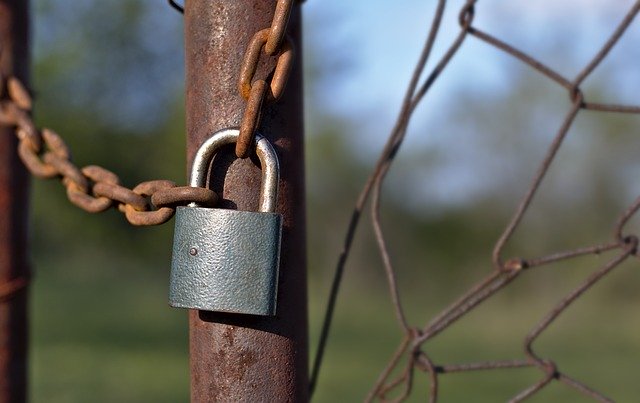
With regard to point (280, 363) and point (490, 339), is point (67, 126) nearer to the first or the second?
point (490, 339)

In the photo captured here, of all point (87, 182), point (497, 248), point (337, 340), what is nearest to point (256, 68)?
point (87, 182)

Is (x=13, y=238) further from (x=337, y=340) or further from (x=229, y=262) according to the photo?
(x=337, y=340)

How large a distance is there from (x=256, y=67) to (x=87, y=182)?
0.24m

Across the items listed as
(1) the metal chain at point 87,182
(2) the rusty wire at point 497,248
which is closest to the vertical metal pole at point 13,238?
(1) the metal chain at point 87,182

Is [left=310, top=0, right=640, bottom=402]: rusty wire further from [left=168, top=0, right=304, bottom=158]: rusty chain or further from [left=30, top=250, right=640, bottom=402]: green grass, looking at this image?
[left=30, top=250, right=640, bottom=402]: green grass

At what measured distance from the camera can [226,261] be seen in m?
0.61

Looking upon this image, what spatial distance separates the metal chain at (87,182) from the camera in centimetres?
64

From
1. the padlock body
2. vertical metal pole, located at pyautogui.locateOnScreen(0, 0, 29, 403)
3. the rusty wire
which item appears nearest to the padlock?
the padlock body

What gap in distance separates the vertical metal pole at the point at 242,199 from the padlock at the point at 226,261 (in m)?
0.04

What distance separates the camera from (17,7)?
1.16 meters

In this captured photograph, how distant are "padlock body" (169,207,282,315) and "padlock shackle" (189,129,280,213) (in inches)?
1.0

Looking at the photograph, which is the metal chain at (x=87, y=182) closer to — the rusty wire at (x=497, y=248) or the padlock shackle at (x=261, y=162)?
the padlock shackle at (x=261, y=162)

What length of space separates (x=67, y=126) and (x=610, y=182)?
31.6 ft

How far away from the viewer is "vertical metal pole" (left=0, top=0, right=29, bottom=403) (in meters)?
1.14
